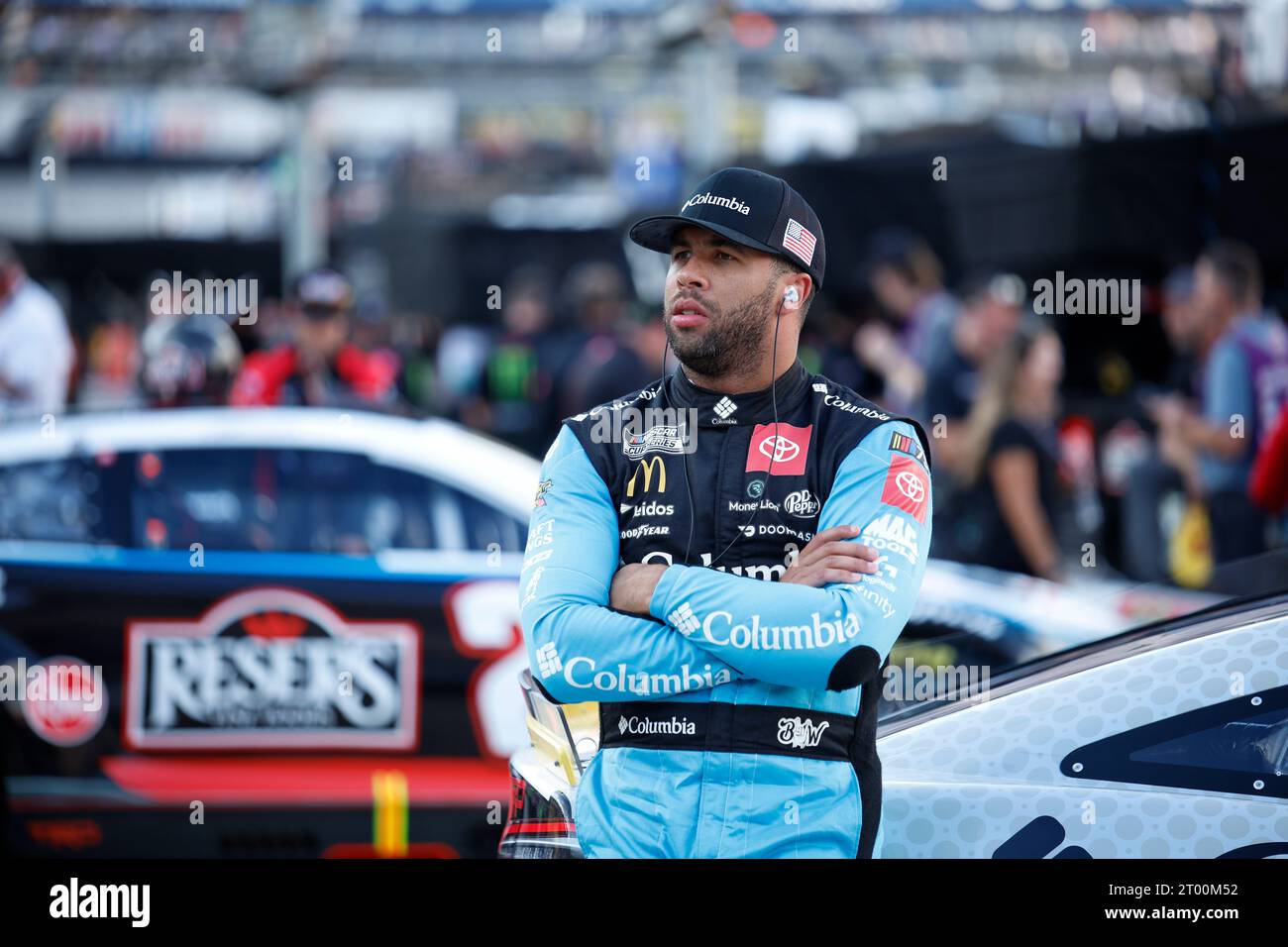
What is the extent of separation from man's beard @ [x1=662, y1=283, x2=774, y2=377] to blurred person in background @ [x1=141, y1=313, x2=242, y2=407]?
139 inches

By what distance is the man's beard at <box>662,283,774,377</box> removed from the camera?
2.93m

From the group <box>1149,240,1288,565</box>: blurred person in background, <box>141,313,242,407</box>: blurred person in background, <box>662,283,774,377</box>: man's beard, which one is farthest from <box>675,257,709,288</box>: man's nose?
<box>1149,240,1288,565</box>: blurred person in background

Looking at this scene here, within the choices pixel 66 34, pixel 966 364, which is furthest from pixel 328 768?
pixel 66 34

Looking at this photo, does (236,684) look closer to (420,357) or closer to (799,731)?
(799,731)

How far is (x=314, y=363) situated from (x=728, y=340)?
14.0 feet

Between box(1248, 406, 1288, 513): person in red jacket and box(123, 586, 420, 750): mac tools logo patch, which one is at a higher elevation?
box(1248, 406, 1288, 513): person in red jacket

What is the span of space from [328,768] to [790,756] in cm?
292

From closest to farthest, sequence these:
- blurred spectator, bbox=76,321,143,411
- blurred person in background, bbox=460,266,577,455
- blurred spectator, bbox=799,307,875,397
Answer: blurred spectator, bbox=799,307,875,397
blurred person in background, bbox=460,266,577,455
blurred spectator, bbox=76,321,143,411

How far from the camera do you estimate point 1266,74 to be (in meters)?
9.59

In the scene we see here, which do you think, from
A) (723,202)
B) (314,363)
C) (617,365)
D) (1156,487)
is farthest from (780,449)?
(1156,487)

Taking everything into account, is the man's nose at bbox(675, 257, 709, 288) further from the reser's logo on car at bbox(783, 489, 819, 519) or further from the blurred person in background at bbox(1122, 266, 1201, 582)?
the blurred person in background at bbox(1122, 266, 1201, 582)

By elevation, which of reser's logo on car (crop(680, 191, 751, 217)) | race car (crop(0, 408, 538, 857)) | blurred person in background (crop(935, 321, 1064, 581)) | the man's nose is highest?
reser's logo on car (crop(680, 191, 751, 217))

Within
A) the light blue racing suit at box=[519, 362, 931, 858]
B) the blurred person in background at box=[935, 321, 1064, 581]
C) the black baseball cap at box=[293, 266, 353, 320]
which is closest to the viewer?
the light blue racing suit at box=[519, 362, 931, 858]
